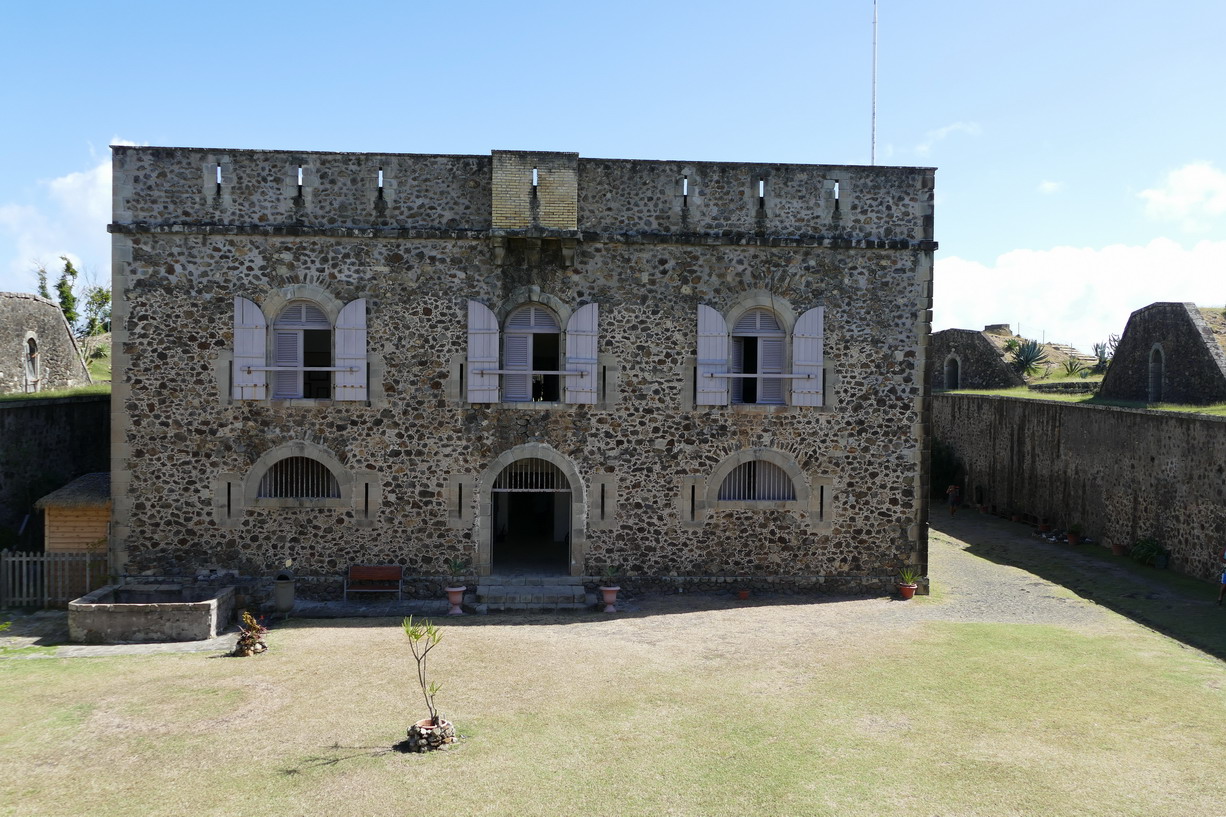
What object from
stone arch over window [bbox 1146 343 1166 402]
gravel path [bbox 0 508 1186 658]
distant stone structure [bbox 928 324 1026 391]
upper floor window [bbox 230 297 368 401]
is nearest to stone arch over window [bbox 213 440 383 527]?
upper floor window [bbox 230 297 368 401]

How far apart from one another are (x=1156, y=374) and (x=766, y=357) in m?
11.4

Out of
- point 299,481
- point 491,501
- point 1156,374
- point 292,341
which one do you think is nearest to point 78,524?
point 299,481

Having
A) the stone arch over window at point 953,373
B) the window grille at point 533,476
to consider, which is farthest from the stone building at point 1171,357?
the window grille at point 533,476

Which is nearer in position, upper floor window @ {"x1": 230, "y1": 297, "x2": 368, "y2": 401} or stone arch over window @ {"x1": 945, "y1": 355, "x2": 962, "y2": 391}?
upper floor window @ {"x1": 230, "y1": 297, "x2": 368, "y2": 401}

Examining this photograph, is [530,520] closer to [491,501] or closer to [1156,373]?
[491,501]

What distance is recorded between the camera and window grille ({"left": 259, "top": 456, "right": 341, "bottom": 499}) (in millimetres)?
14500

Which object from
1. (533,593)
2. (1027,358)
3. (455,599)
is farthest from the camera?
(1027,358)

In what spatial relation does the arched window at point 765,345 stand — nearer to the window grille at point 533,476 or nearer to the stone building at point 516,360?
the stone building at point 516,360

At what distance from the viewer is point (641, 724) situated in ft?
30.2

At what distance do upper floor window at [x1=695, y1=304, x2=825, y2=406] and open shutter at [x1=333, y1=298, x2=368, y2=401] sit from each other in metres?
5.83

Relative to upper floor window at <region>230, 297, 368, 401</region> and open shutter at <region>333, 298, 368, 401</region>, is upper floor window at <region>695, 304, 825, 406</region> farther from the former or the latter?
upper floor window at <region>230, 297, 368, 401</region>

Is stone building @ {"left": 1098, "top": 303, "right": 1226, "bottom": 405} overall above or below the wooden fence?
above

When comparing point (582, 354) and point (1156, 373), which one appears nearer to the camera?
point (582, 354)

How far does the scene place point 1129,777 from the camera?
802 cm
